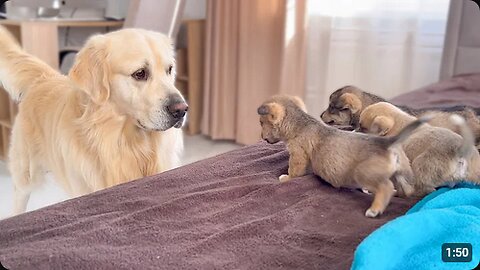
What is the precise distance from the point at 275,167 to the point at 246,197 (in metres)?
0.21

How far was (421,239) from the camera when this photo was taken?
2.33 feet

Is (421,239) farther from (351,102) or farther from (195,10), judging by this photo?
(195,10)

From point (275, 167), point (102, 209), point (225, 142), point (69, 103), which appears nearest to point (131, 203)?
point (102, 209)

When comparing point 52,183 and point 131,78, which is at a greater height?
point 131,78

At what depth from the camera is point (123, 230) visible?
2.73 ft

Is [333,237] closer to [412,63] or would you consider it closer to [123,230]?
[123,230]

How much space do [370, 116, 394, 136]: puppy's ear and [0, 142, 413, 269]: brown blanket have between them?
15 centimetres

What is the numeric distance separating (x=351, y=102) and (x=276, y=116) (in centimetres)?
32

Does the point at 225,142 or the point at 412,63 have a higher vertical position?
the point at 412,63

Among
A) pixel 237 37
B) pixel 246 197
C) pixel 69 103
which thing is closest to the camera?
pixel 246 197
